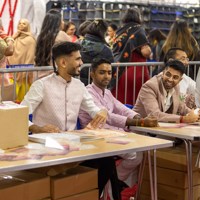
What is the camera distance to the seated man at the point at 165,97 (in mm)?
4777

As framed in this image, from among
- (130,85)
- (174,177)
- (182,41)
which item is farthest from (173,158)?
(182,41)

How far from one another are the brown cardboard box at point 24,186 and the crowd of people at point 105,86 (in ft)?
1.57

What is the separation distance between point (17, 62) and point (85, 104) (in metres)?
2.66

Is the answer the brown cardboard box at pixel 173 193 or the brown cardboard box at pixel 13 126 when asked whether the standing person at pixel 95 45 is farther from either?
the brown cardboard box at pixel 13 126

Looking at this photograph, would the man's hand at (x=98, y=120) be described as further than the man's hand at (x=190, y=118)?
No

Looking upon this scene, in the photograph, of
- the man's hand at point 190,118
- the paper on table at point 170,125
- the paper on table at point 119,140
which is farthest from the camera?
the man's hand at point 190,118

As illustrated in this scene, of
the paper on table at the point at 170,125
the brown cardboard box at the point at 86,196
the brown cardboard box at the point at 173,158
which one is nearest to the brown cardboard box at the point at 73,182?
Result: the brown cardboard box at the point at 86,196

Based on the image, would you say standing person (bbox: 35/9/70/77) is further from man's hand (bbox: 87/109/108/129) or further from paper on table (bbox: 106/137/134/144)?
paper on table (bbox: 106/137/134/144)

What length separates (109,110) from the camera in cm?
481

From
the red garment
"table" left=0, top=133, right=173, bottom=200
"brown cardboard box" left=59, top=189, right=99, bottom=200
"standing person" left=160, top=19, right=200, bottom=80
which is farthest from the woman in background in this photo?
"brown cardboard box" left=59, top=189, right=99, bottom=200

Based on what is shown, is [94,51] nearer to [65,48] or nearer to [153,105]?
[153,105]

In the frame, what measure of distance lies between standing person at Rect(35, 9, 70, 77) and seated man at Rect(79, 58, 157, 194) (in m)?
1.42

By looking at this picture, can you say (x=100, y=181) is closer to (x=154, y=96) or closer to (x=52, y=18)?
(x=154, y=96)

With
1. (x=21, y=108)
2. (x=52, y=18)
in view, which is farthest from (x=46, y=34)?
(x=21, y=108)
